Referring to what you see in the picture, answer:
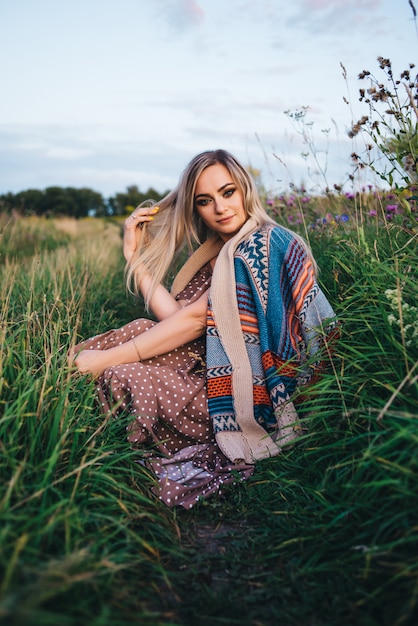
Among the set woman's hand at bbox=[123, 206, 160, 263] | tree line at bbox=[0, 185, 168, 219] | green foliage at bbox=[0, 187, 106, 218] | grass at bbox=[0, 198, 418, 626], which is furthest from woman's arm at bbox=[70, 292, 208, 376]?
green foliage at bbox=[0, 187, 106, 218]

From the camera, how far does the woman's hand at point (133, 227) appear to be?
150 inches

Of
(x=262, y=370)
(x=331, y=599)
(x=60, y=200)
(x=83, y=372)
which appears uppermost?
(x=60, y=200)

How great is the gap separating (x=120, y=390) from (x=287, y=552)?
1.15 meters

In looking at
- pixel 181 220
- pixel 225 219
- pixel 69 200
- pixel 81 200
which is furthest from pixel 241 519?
pixel 81 200

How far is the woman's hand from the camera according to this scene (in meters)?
3.82

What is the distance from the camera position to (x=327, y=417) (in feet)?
7.95

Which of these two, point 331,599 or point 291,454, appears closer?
point 331,599

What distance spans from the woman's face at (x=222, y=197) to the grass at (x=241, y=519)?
91 cm

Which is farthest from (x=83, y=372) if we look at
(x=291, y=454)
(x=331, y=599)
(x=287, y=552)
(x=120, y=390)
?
(x=331, y=599)

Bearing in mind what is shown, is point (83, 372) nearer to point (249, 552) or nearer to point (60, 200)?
point (249, 552)

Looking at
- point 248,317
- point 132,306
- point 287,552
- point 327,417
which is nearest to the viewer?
point 287,552

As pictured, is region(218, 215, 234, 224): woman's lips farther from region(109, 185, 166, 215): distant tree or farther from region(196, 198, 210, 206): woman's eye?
region(109, 185, 166, 215): distant tree

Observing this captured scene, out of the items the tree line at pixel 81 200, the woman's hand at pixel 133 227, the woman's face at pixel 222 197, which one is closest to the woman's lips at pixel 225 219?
the woman's face at pixel 222 197

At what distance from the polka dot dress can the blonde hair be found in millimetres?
619
